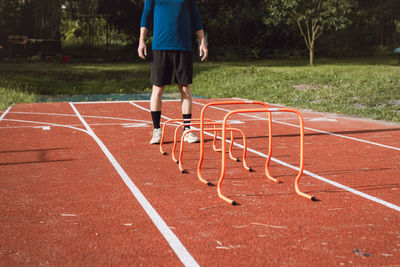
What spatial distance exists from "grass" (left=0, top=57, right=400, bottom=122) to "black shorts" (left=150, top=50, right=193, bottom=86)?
4426 mm

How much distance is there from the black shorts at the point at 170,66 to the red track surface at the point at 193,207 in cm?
90

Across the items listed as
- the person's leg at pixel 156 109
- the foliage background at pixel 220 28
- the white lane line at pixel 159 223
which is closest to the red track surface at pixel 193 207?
the white lane line at pixel 159 223

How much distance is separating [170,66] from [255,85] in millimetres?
9824

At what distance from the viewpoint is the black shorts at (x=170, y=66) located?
6.80 m

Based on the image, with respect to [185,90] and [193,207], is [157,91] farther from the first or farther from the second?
[193,207]

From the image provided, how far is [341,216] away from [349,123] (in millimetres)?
5750

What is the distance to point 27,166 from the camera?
A: 5.64m

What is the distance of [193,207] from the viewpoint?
4031 millimetres

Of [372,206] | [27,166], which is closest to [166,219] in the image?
[372,206]

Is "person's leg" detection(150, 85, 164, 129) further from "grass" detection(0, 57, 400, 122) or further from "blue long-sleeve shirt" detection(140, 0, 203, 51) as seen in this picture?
"grass" detection(0, 57, 400, 122)

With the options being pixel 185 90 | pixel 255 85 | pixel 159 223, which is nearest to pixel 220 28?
pixel 255 85

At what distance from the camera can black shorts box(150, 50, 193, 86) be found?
6797 millimetres

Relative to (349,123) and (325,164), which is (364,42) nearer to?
(349,123)

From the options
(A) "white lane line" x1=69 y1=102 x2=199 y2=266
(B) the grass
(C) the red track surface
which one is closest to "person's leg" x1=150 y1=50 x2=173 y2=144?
(C) the red track surface
